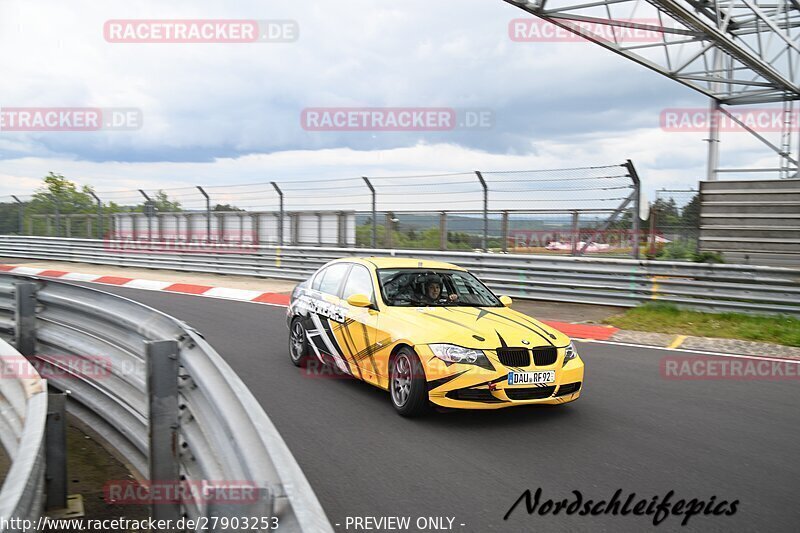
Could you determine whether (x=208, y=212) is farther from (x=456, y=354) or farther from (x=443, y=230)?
(x=456, y=354)

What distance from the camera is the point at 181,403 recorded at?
12.0 ft

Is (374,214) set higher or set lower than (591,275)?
higher

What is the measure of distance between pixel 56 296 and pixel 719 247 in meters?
13.1

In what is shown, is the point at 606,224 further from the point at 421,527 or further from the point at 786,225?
the point at 421,527

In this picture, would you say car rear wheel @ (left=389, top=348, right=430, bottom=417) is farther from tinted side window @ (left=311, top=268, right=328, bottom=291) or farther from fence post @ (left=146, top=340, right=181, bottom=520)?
fence post @ (left=146, top=340, right=181, bottom=520)

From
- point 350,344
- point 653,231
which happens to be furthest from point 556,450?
point 653,231

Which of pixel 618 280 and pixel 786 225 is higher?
pixel 786 225

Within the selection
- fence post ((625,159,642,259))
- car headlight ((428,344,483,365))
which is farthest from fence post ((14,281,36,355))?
fence post ((625,159,642,259))

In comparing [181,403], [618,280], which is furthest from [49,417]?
[618,280]

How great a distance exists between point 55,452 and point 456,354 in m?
3.02

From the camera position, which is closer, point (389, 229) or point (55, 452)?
point (55, 452)

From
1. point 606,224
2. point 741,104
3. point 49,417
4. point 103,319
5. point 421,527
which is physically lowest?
point 421,527

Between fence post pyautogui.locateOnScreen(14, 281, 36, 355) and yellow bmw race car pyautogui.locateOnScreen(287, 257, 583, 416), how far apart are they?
283 centimetres

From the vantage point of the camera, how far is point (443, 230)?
15.8 m
